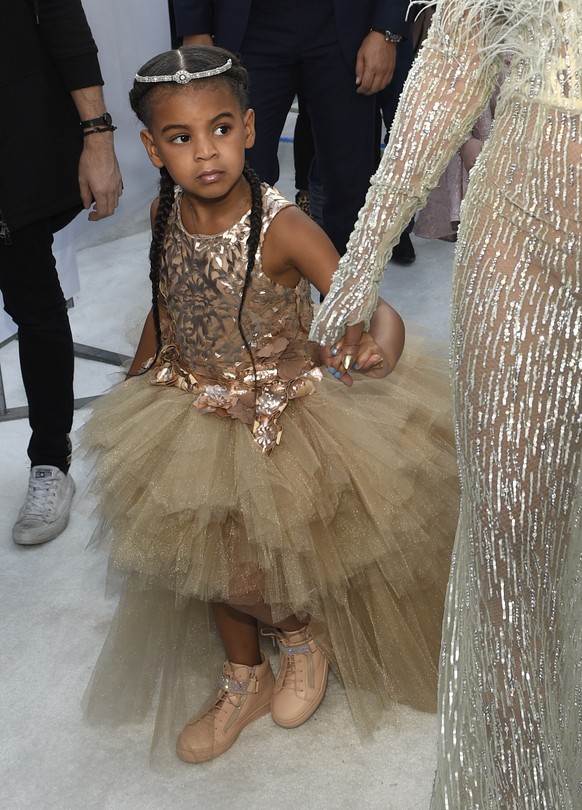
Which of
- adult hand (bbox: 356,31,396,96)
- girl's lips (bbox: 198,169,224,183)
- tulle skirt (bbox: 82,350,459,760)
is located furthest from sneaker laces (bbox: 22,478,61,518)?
adult hand (bbox: 356,31,396,96)

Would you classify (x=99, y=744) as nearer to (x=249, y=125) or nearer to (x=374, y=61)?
(x=249, y=125)

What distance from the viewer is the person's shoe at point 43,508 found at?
8.39 feet

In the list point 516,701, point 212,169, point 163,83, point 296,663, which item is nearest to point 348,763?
point 296,663

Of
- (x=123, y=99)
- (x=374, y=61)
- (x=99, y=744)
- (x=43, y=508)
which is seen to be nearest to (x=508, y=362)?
(x=99, y=744)

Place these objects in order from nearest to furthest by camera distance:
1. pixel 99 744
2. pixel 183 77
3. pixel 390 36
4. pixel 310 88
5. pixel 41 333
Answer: pixel 183 77
pixel 99 744
pixel 41 333
pixel 390 36
pixel 310 88

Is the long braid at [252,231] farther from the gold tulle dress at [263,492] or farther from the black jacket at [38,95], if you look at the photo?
the black jacket at [38,95]

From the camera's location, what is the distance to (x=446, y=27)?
3.90 ft

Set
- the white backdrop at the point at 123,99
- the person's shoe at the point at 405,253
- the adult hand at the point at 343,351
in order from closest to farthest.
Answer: the adult hand at the point at 343,351 → the white backdrop at the point at 123,99 → the person's shoe at the point at 405,253

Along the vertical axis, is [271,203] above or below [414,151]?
below

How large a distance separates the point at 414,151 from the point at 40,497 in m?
1.64

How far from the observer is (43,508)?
2.59 metres

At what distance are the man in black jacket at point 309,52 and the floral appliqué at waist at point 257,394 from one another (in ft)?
3.34

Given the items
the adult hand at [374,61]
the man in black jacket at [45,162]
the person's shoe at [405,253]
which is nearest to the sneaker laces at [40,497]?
the man in black jacket at [45,162]

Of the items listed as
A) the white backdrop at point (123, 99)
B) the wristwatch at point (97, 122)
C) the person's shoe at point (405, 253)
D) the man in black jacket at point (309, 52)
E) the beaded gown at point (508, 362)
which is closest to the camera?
the beaded gown at point (508, 362)
